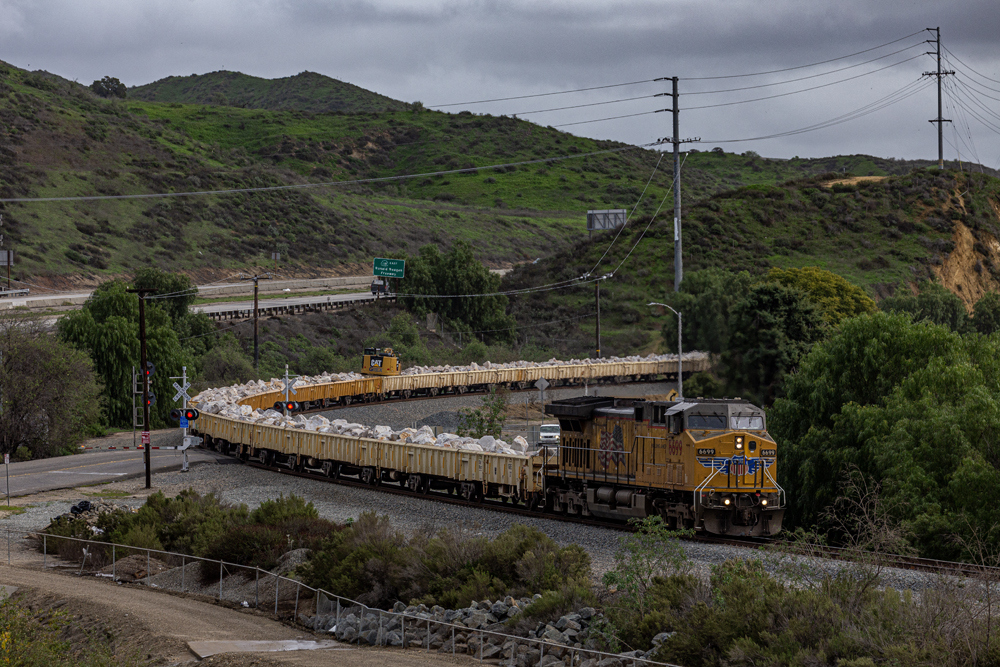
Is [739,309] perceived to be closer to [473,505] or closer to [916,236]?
[473,505]

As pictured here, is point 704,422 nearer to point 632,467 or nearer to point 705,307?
point 632,467

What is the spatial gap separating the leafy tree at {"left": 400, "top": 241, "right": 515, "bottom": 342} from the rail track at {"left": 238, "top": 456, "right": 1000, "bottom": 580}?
190 feet

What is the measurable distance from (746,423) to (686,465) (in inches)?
72.4

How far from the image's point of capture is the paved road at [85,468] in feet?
124

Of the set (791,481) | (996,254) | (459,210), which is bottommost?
(791,481)

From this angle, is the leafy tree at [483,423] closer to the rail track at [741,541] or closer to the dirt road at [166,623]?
the rail track at [741,541]

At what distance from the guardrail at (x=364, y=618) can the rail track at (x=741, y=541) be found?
4770 millimetres

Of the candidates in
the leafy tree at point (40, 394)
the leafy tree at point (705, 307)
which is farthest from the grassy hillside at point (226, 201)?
the leafy tree at point (40, 394)

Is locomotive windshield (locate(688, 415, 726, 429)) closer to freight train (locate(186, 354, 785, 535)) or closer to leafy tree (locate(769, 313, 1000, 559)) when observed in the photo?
freight train (locate(186, 354, 785, 535))

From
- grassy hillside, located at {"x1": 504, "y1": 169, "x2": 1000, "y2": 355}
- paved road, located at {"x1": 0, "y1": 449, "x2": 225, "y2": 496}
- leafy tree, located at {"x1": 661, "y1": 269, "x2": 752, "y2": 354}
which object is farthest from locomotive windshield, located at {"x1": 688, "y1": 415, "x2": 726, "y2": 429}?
grassy hillside, located at {"x1": 504, "y1": 169, "x2": 1000, "y2": 355}

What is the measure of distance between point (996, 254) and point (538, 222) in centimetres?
7384

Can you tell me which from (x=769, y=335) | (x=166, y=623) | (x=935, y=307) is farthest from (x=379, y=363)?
(x=935, y=307)

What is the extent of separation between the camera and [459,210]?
162375 millimetres

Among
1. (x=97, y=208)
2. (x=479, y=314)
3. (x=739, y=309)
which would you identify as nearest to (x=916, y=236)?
(x=479, y=314)
